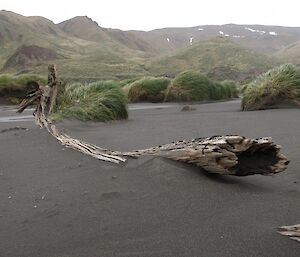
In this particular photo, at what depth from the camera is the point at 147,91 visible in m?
13.9

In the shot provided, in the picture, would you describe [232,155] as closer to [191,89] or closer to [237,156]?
[237,156]

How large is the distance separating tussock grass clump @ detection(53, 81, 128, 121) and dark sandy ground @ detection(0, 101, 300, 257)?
3.17 m

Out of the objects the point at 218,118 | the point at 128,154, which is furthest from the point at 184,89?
the point at 128,154

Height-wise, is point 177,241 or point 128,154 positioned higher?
point 128,154

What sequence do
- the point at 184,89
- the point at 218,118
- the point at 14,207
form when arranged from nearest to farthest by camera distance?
the point at 14,207, the point at 218,118, the point at 184,89

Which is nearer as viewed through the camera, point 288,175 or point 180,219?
point 180,219

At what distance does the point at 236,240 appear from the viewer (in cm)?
211

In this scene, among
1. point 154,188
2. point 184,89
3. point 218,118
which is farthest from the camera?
point 184,89

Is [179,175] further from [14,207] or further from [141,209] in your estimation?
[14,207]

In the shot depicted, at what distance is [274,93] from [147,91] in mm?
5327

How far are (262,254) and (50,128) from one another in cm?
364

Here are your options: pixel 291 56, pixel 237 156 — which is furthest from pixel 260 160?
pixel 291 56

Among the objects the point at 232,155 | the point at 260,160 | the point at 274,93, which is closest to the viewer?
the point at 232,155

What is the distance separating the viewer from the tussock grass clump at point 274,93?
9127 mm
